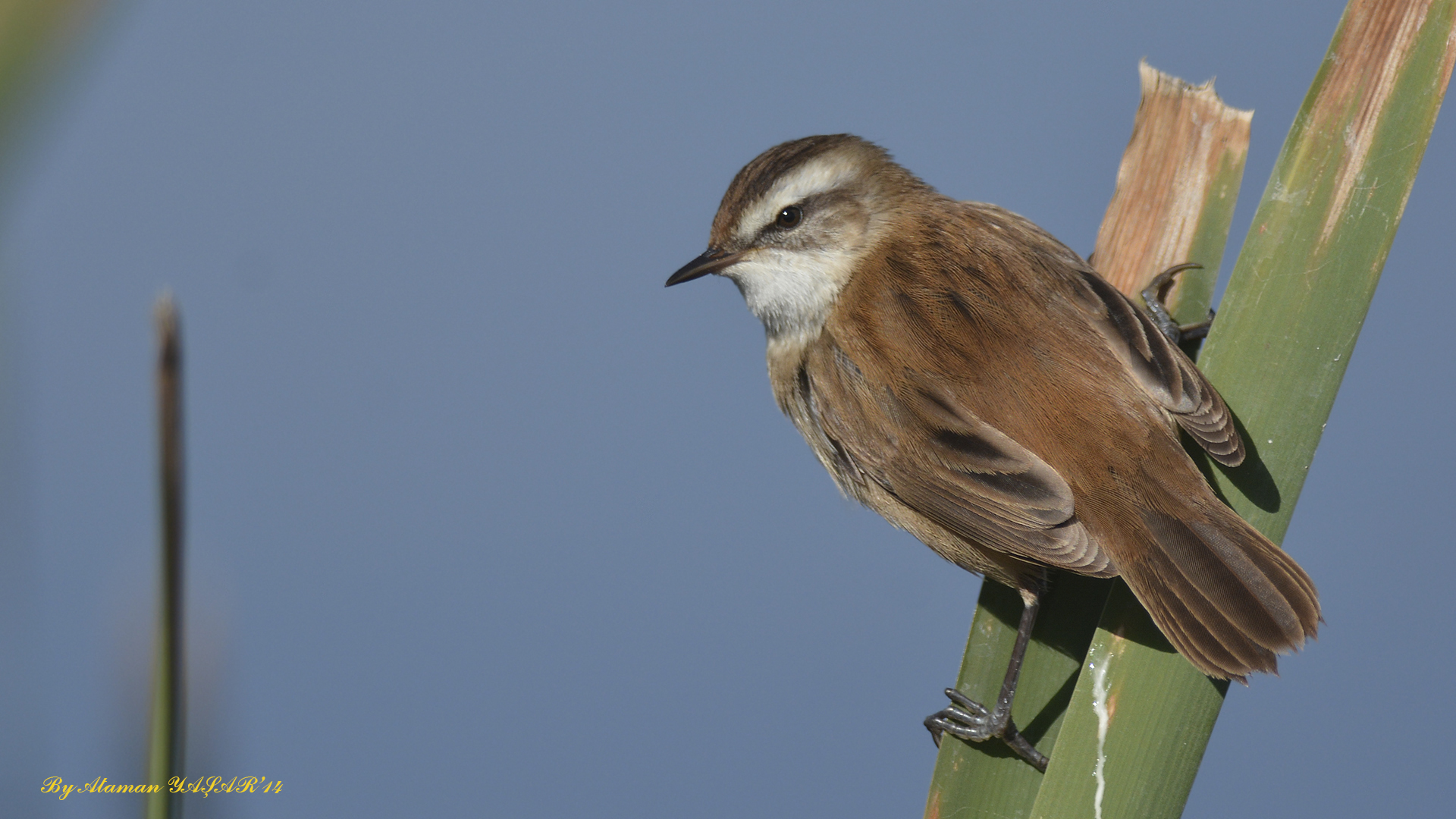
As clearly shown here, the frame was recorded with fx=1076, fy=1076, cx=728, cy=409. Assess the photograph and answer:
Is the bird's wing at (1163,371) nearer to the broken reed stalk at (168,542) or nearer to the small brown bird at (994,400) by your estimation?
the small brown bird at (994,400)

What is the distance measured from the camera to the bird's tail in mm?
2234

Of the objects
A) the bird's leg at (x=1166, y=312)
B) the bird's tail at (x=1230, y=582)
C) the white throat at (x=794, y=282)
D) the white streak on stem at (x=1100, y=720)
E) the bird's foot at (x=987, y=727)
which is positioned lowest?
the bird's foot at (x=987, y=727)

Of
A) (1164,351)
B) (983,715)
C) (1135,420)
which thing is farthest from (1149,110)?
(983,715)

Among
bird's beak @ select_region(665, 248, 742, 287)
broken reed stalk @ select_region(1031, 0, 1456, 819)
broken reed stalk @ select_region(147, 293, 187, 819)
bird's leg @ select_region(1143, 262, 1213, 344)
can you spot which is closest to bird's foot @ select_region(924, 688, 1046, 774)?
broken reed stalk @ select_region(1031, 0, 1456, 819)

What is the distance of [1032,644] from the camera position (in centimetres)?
258

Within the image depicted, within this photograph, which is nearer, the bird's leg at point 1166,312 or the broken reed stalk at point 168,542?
the broken reed stalk at point 168,542

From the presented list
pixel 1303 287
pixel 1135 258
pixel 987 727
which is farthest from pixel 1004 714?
pixel 1135 258

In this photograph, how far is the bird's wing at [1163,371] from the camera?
2242 millimetres

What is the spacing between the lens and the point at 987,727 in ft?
7.91

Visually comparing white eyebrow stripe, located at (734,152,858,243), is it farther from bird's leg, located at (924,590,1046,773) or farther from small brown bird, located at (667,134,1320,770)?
bird's leg, located at (924,590,1046,773)

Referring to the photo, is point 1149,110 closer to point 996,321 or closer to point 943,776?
point 996,321

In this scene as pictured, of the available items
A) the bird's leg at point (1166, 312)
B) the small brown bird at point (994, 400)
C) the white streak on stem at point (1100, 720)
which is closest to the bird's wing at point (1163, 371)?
the small brown bird at point (994, 400)

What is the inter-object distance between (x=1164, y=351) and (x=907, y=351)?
61 cm

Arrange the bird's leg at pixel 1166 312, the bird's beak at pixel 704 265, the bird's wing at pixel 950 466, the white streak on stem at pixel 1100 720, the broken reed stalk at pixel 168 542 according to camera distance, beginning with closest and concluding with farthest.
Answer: the broken reed stalk at pixel 168 542 < the white streak on stem at pixel 1100 720 < the bird's wing at pixel 950 466 < the bird's leg at pixel 1166 312 < the bird's beak at pixel 704 265
